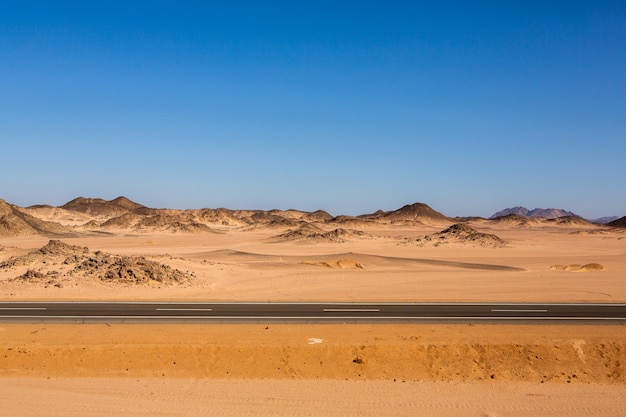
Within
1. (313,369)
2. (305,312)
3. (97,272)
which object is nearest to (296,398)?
(313,369)

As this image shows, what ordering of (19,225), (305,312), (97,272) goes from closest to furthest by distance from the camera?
(305,312), (97,272), (19,225)

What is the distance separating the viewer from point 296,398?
15.1 metres

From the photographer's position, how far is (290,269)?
4919cm

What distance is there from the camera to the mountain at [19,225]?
335ft

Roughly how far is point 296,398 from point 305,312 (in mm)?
11152

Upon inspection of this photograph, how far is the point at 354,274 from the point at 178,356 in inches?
1094

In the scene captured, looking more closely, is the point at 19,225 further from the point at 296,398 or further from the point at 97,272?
the point at 296,398

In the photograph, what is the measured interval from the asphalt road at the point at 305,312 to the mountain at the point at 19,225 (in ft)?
275

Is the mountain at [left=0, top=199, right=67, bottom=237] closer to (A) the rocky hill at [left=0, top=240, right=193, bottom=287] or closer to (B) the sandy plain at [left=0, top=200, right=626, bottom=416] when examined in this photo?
(A) the rocky hill at [left=0, top=240, right=193, bottom=287]

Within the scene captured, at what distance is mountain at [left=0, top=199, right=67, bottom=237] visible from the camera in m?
102

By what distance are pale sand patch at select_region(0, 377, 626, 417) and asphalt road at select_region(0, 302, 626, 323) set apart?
7756 millimetres

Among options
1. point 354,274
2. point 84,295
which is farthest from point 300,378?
point 354,274

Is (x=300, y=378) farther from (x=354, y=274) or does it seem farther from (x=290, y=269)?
(x=290, y=269)

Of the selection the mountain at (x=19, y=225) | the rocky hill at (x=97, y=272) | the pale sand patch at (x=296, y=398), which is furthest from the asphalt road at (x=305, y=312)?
the mountain at (x=19, y=225)
